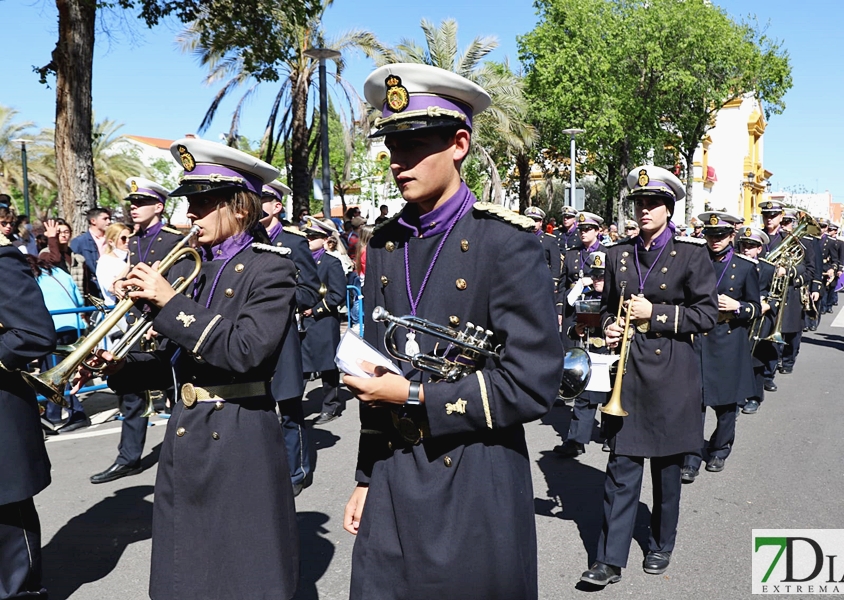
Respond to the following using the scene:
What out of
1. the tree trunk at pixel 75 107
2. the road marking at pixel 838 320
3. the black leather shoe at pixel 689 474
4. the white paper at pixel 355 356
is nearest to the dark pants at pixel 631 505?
the black leather shoe at pixel 689 474

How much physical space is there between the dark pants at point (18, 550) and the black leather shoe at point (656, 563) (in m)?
3.33

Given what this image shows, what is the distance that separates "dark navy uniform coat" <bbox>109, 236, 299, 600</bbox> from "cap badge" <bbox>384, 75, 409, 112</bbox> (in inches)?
37.6

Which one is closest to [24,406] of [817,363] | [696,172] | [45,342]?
[45,342]

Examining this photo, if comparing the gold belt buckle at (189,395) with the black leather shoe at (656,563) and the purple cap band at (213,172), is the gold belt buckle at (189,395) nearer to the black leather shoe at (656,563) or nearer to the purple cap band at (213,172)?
the purple cap band at (213,172)

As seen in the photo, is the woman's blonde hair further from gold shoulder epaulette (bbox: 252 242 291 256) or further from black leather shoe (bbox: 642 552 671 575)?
black leather shoe (bbox: 642 552 671 575)

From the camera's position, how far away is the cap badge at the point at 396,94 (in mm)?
2436

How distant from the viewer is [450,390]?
2322 millimetres

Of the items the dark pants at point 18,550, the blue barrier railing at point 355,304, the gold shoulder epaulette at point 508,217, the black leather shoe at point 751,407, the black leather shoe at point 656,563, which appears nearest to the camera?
the gold shoulder epaulette at point 508,217

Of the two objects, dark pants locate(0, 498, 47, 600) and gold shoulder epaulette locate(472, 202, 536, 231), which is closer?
gold shoulder epaulette locate(472, 202, 536, 231)

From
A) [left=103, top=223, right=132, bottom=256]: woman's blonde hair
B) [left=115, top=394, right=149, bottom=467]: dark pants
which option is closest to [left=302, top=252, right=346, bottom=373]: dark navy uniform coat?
[left=115, top=394, right=149, bottom=467]: dark pants

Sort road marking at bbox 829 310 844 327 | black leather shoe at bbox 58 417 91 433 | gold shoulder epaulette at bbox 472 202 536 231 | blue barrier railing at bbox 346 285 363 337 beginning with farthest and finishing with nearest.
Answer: road marking at bbox 829 310 844 327, blue barrier railing at bbox 346 285 363 337, black leather shoe at bbox 58 417 91 433, gold shoulder epaulette at bbox 472 202 536 231

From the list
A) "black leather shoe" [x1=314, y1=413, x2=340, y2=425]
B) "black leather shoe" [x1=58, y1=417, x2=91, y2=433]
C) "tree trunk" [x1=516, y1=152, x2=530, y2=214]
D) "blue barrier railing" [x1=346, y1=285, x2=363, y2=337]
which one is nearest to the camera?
"black leather shoe" [x1=58, y1=417, x2=91, y2=433]

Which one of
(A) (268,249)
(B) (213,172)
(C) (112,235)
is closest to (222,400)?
(A) (268,249)

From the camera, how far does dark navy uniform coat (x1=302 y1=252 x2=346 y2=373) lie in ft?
27.2
